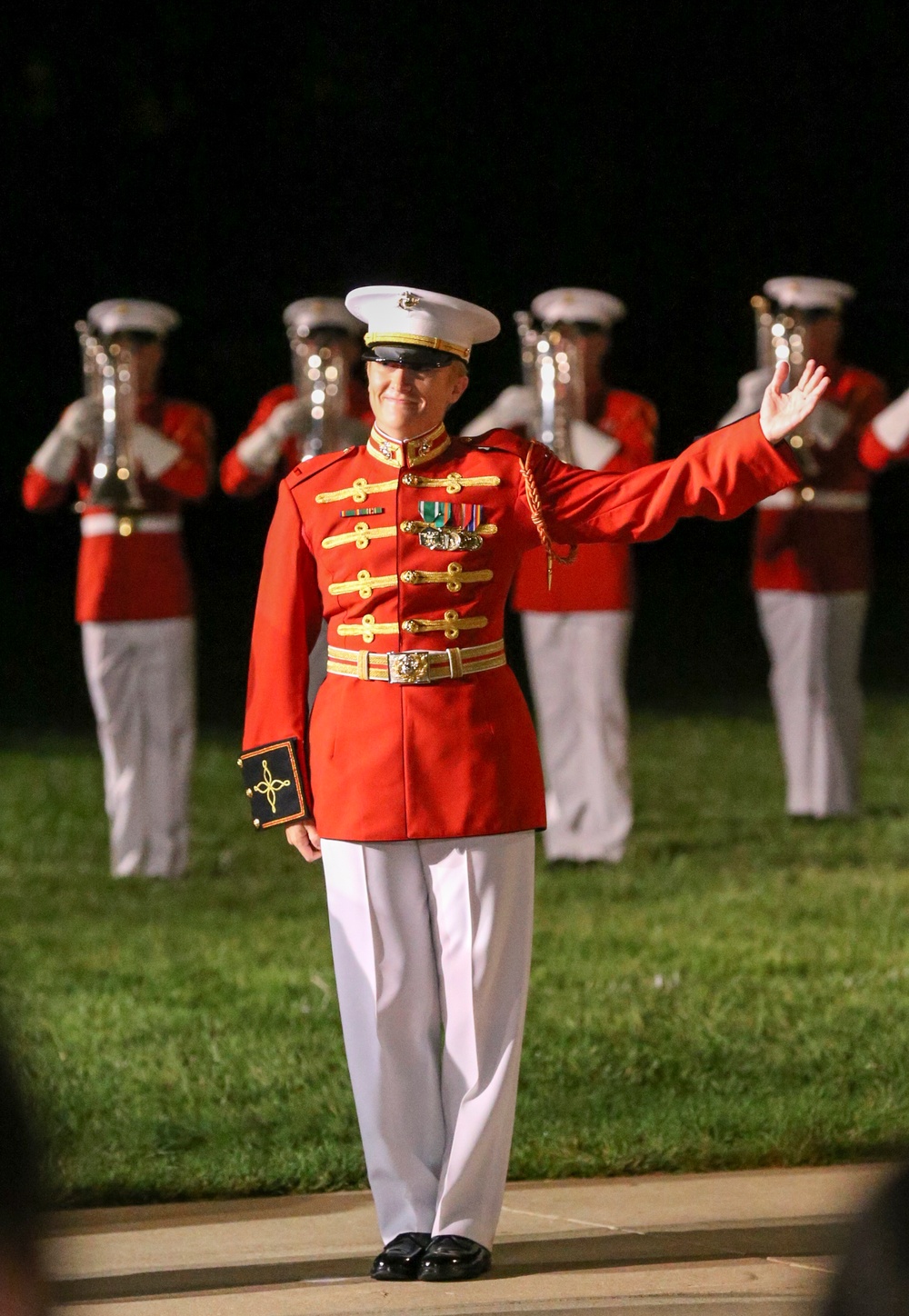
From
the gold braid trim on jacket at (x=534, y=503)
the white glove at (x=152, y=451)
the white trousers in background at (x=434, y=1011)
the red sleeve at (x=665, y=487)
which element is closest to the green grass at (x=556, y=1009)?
the white trousers in background at (x=434, y=1011)

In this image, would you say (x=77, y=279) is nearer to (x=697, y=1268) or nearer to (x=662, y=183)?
(x=662, y=183)

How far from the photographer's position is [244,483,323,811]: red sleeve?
14.4ft

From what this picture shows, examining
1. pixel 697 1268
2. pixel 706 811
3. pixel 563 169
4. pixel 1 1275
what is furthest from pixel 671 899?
pixel 563 169

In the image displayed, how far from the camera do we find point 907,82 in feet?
73.9

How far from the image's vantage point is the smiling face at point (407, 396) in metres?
4.29

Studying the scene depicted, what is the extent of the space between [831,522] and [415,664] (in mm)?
6110

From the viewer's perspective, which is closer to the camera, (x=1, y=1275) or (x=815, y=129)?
(x=1, y=1275)

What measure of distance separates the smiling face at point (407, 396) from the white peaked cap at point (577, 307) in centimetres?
482

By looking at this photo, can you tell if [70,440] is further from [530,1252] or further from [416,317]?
[530,1252]

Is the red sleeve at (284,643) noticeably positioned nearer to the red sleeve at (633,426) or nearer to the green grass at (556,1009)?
the green grass at (556,1009)

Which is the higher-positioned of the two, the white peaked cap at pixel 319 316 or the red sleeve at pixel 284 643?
Answer: the white peaked cap at pixel 319 316

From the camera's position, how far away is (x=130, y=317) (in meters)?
8.96

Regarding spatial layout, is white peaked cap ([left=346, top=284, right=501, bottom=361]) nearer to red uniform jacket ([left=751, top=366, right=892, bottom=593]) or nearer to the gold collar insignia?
the gold collar insignia

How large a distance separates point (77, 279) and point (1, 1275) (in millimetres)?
21976
